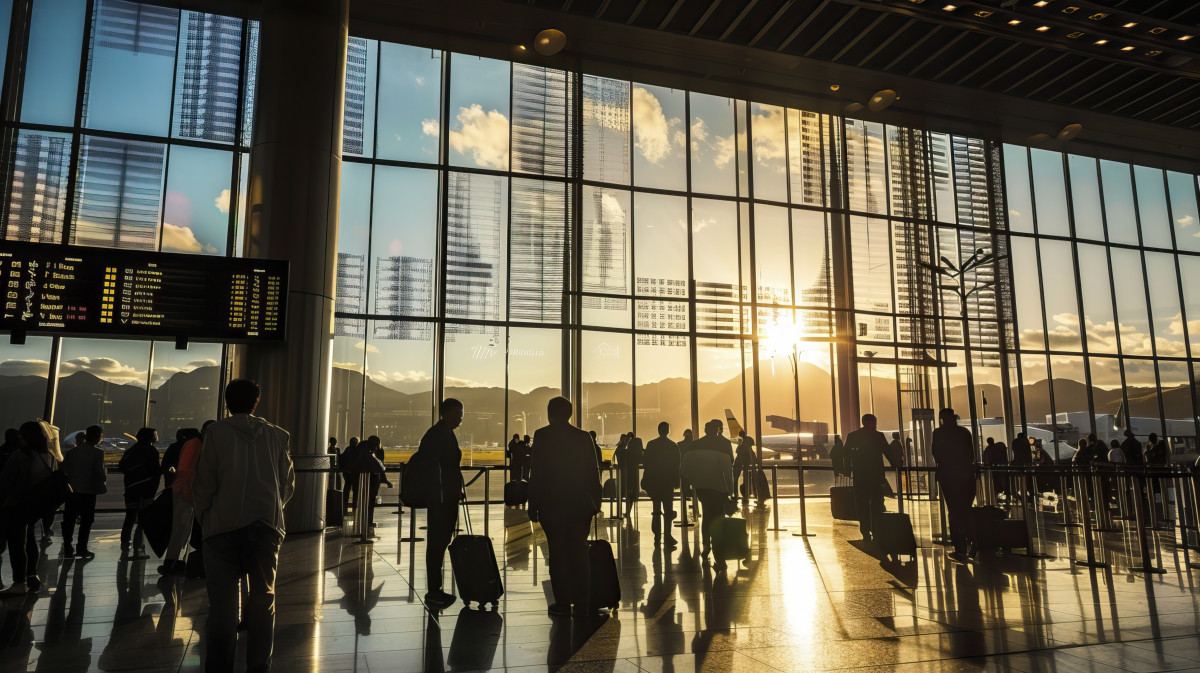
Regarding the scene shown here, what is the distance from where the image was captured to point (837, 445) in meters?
18.7

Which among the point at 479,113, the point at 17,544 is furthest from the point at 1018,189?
the point at 17,544

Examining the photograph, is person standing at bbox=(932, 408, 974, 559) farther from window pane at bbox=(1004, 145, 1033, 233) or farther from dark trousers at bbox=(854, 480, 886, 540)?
window pane at bbox=(1004, 145, 1033, 233)

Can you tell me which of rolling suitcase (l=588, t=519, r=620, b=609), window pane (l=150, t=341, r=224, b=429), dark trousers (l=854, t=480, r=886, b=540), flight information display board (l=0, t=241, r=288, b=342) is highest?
flight information display board (l=0, t=241, r=288, b=342)

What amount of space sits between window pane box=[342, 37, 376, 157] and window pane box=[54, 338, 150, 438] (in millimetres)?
6023

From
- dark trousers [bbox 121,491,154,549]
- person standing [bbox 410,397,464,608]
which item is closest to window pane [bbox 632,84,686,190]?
dark trousers [bbox 121,491,154,549]

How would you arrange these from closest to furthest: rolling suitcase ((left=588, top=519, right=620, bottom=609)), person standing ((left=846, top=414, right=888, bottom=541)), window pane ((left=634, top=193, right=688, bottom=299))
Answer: rolling suitcase ((left=588, top=519, right=620, bottom=609)) → person standing ((left=846, top=414, right=888, bottom=541)) → window pane ((left=634, top=193, right=688, bottom=299))

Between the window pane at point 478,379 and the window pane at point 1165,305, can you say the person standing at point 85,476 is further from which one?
the window pane at point 1165,305

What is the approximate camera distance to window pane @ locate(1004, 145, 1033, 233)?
73.6ft

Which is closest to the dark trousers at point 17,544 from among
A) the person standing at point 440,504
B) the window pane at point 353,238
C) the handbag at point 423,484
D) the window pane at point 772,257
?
the handbag at point 423,484

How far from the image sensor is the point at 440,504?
A: 6.16 meters

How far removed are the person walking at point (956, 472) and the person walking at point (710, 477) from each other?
261 cm

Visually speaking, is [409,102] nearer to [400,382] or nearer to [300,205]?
[300,205]

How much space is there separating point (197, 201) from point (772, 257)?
45.1ft

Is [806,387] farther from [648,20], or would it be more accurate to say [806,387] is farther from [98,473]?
[98,473]
